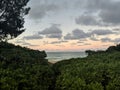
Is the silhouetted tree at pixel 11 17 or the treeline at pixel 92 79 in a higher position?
the silhouetted tree at pixel 11 17

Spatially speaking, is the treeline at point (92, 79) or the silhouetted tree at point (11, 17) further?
the silhouetted tree at point (11, 17)

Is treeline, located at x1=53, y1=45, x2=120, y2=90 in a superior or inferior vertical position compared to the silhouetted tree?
inferior

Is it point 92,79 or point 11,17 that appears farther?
point 11,17

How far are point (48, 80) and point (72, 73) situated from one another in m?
1.32

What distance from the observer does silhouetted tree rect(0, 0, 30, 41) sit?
124ft

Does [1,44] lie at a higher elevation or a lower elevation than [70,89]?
higher

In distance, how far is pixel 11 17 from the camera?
3869 cm

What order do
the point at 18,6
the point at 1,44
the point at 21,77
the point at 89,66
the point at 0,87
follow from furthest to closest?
the point at 18,6 < the point at 1,44 < the point at 89,66 < the point at 21,77 < the point at 0,87

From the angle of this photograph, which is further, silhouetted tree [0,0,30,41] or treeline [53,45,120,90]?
silhouetted tree [0,0,30,41]

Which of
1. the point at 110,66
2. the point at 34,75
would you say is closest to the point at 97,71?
the point at 110,66

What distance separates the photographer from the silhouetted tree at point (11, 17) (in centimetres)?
3784

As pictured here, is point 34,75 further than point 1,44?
No

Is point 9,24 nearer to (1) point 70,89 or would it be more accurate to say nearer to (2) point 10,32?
(2) point 10,32

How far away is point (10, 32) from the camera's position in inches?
1531
